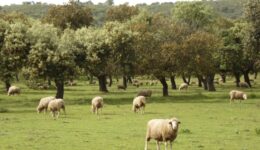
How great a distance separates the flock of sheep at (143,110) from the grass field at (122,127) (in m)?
0.87

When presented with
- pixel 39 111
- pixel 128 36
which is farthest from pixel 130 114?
pixel 128 36

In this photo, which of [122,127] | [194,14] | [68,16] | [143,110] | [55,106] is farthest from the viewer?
[194,14]

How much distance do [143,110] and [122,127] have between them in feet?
41.4

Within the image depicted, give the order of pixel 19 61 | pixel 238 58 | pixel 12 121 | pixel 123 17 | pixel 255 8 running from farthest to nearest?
pixel 123 17, pixel 238 58, pixel 19 61, pixel 255 8, pixel 12 121

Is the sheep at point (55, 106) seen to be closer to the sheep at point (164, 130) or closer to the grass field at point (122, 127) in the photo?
the grass field at point (122, 127)

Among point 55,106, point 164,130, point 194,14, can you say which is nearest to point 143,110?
point 55,106

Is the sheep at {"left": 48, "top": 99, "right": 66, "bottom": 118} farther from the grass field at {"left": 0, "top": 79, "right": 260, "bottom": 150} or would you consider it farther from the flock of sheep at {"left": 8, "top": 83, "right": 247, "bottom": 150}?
the grass field at {"left": 0, "top": 79, "right": 260, "bottom": 150}

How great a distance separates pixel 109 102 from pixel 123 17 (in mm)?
51029

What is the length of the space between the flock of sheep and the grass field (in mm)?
873

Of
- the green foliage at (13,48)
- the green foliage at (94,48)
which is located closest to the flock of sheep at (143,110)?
the green foliage at (94,48)

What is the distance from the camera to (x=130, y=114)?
4422cm

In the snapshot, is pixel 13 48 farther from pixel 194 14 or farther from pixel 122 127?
pixel 194 14

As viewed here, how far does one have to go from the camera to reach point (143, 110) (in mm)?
47062

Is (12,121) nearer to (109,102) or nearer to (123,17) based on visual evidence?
(109,102)
